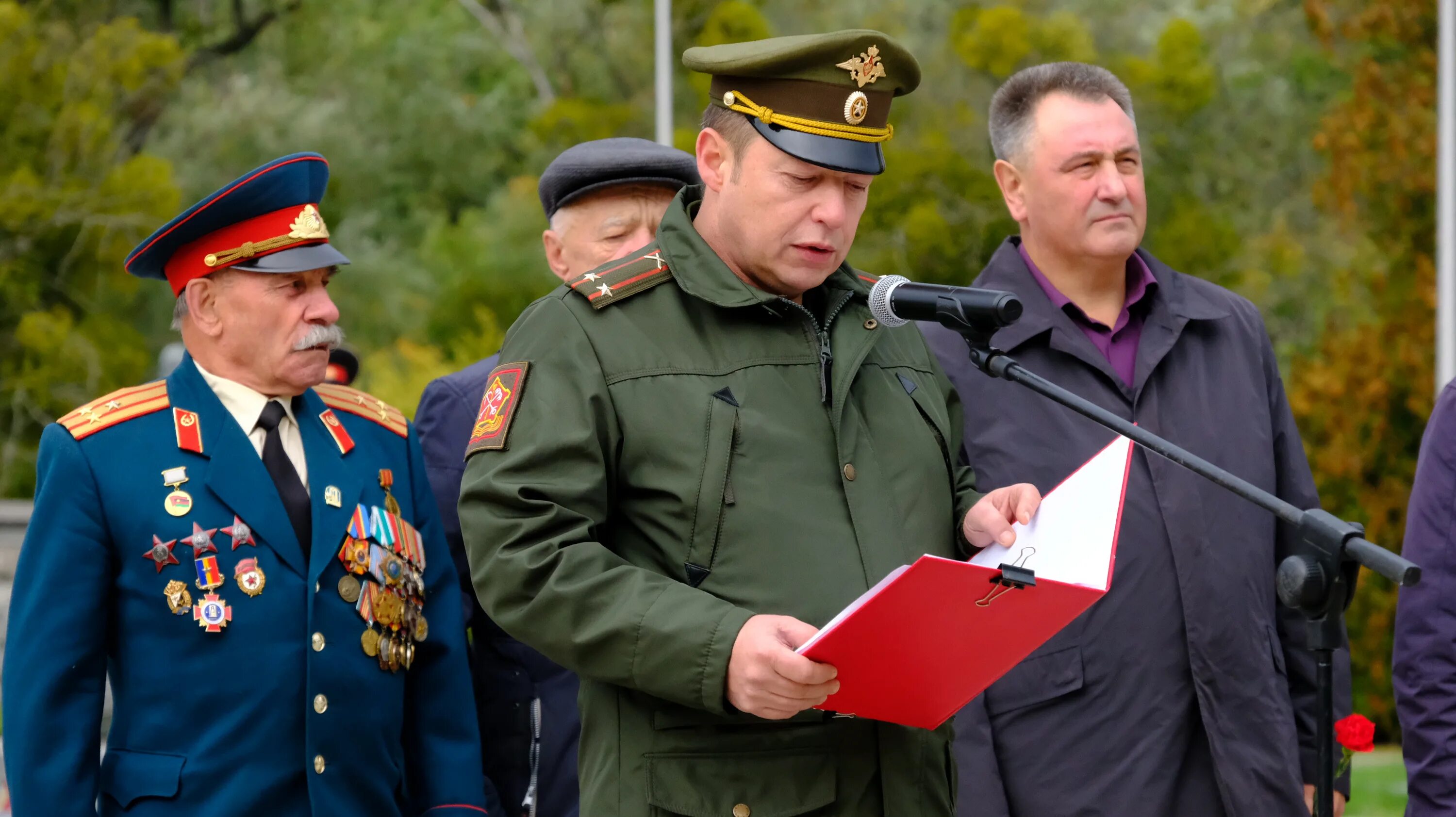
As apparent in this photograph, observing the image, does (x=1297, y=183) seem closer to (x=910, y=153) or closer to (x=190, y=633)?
(x=910, y=153)

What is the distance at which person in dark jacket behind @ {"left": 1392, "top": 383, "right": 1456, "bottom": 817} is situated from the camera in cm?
278

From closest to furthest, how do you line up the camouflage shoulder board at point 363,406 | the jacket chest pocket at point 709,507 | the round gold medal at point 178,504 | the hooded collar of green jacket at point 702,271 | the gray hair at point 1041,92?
the jacket chest pocket at point 709,507 < the hooded collar of green jacket at point 702,271 < the round gold medal at point 178,504 < the camouflage shoulder board at point 363,406 < the gray hair at point 1041,92

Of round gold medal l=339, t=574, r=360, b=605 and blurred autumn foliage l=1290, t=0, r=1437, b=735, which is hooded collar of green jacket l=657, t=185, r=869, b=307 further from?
blurred autumn foliage l=1290, t=0, r=1437, b=735

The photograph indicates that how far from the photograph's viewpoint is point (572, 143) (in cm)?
1304

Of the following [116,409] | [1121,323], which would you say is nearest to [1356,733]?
[1121,323]

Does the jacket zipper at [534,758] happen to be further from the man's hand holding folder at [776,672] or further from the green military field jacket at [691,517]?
the man's hand holding folder at [776,672]

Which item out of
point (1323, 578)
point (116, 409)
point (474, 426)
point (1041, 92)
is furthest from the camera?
point (1041, 92)

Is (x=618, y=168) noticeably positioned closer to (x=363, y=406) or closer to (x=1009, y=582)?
(x=363, y=406)

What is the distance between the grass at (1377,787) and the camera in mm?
8273

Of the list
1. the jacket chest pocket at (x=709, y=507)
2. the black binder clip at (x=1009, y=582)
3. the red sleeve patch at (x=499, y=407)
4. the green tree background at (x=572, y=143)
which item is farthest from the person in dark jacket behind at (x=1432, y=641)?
the green tree background at (x=572, y=143)

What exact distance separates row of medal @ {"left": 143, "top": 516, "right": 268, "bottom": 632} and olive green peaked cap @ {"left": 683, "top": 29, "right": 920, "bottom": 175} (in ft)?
3.99

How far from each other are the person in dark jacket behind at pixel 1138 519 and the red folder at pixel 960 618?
0.73 m

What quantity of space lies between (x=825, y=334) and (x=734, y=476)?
1.04 ft

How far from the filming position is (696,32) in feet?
38.9
